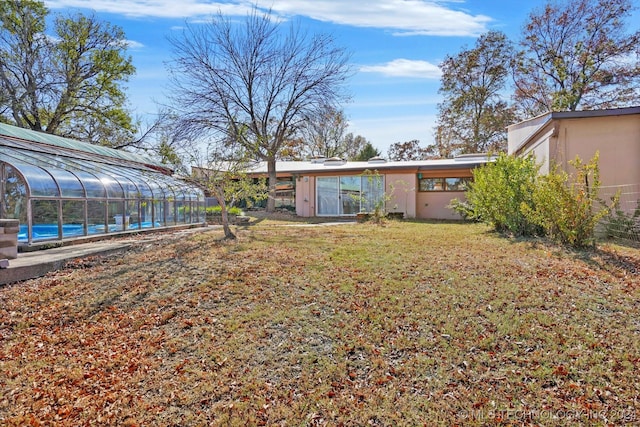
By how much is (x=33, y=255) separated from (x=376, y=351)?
Result: 6564 millimetres

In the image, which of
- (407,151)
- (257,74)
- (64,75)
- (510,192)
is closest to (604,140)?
(510,192)

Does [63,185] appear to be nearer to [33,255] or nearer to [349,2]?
[33,255]

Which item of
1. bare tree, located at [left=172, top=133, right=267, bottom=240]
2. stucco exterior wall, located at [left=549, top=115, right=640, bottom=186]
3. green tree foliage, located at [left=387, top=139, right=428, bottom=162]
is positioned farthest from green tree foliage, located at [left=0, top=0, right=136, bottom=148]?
green tree foliage, located at [left=387, top=139, right=428, bottom=162]

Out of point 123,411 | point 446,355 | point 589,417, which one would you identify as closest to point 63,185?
point 123,411

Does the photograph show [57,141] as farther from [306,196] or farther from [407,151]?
[407,151]

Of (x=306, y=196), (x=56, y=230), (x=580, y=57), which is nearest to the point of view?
(x=56, y=230)

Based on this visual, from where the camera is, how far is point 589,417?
264 cm

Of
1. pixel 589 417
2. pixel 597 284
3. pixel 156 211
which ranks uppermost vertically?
pixel 156 211

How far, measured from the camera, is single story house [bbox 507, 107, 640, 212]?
8641mm

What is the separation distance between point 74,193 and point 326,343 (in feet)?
24.7

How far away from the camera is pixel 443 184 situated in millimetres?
16156

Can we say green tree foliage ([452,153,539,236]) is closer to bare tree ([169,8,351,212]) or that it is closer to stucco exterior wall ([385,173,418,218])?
stucco exterior wall ([385,173,418,218])

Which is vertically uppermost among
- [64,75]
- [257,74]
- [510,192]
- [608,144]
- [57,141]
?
[64,75]

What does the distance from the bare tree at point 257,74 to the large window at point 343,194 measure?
8.20 feet
